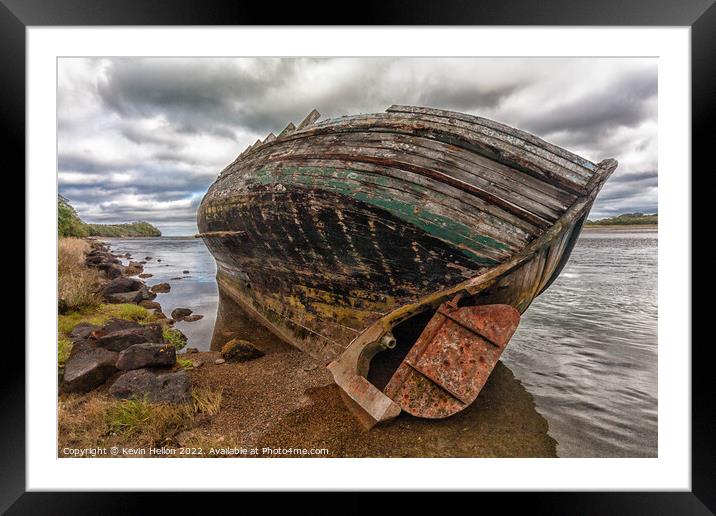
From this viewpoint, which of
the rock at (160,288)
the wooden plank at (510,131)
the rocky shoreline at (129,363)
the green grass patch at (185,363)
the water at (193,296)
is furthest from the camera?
the rock at (160,288)

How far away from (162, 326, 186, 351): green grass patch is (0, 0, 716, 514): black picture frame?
2101mm

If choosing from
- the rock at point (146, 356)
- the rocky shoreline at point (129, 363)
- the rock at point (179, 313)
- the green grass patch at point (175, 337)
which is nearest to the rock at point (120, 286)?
the rock at point (179, 313)

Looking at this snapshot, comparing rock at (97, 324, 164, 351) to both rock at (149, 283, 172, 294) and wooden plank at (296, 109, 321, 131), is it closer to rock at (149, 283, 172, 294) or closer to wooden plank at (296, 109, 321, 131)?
wooden plank at (296, 109, 321, 131)

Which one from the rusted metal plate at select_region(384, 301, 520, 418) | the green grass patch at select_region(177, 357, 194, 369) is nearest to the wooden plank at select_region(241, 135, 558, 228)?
the rusted metal plate at select_region(384, 301, 520, 418)

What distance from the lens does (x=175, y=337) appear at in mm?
4578

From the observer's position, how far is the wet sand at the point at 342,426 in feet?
7.32

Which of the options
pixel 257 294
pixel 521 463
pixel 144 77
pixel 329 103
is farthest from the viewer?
pixel 257 294

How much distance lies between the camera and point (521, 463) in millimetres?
2266

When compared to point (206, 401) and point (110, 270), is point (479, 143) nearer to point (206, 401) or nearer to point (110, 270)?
point (206, 401)

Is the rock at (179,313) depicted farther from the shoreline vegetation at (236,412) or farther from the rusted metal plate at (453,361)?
the rusted metal plate at (453,361)

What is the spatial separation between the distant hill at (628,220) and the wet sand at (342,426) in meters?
1.75
